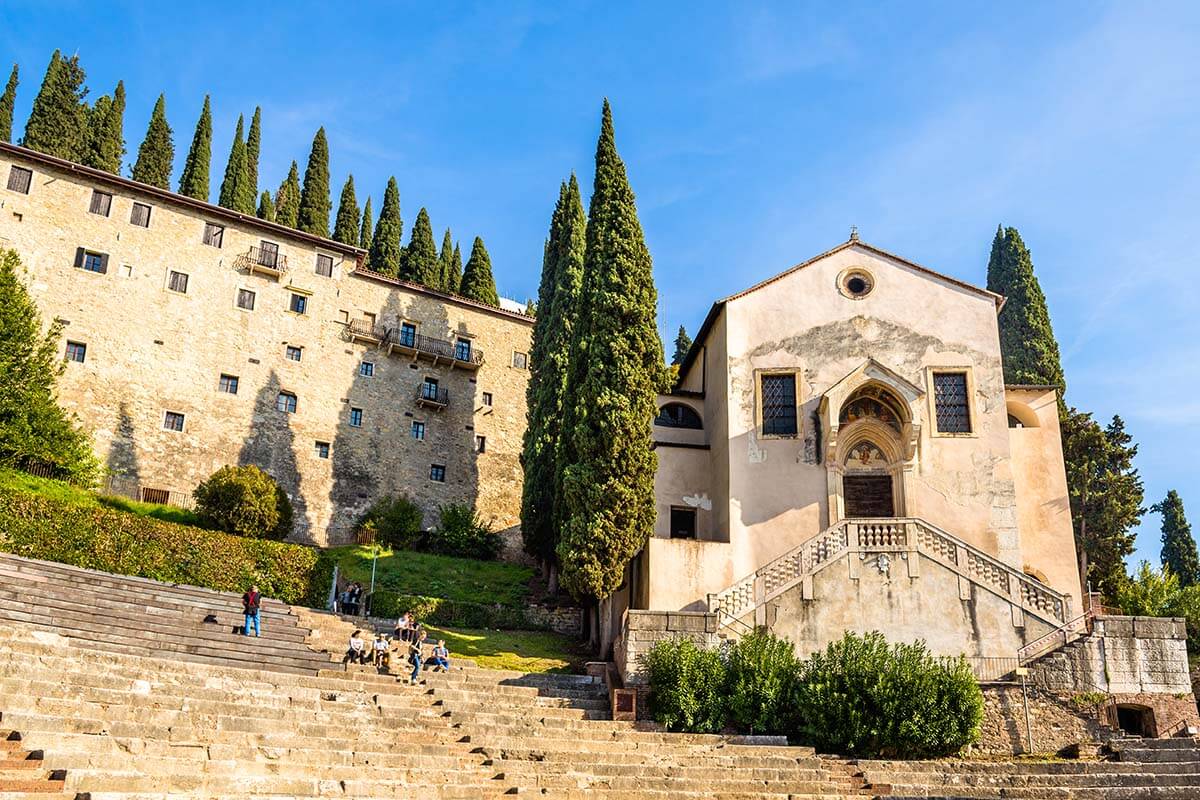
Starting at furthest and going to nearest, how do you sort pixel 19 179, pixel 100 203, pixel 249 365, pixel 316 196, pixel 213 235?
1. pixel 316 196
2. pixel 213 235
3. pixel 249 365
4. pixel 100 203
5. pixel 19 179

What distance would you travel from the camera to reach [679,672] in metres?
20.9

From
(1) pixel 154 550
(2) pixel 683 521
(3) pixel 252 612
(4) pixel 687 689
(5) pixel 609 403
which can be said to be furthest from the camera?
(2) pixel 683 521

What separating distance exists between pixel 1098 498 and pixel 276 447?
33.4m

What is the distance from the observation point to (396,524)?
133 feet

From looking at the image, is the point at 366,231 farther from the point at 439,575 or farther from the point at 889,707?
the point at 889,707

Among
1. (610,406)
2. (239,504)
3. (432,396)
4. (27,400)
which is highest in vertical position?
(432,396)

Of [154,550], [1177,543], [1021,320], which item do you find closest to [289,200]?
[154,550]

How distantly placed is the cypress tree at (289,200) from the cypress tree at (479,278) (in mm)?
9912

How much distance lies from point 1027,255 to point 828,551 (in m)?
37.9

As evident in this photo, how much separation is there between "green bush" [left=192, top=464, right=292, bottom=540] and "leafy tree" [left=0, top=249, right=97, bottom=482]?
4.75m

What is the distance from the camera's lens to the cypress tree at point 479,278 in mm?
56000

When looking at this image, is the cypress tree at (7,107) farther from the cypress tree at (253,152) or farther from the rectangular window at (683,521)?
the rectangular window at (683,521)

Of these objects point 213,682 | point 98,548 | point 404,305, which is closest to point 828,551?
point 213,682

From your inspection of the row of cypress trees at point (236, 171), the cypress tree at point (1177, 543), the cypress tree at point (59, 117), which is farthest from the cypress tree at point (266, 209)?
the cypress tree at point (1177, 543)
